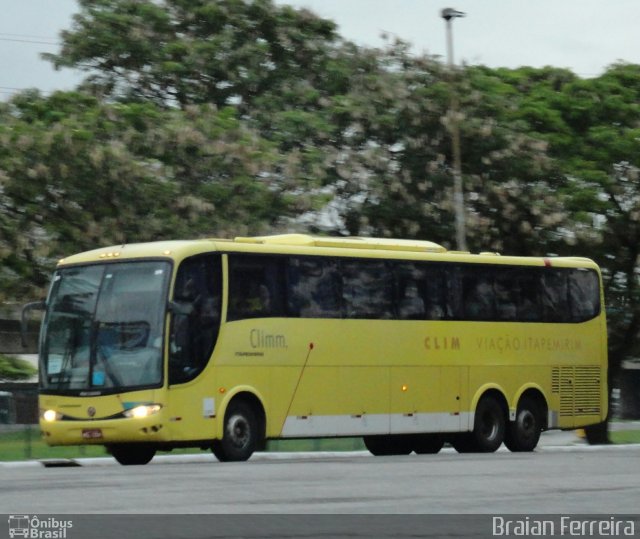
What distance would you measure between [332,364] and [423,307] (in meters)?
2.29

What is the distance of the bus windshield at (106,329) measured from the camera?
2181cm

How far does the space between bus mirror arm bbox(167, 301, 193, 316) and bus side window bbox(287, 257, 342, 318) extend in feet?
7.04

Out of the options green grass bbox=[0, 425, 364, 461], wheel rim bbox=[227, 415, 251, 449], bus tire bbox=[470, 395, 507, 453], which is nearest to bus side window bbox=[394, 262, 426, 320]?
bus tire bbox=[470, 395, 507, 453]

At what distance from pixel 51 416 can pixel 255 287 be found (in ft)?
10.9

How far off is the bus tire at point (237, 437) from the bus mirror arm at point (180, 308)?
63.8 inches

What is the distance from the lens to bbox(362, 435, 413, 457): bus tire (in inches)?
1099

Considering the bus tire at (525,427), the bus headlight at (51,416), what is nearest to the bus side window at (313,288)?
the bus headlight at (51,416)

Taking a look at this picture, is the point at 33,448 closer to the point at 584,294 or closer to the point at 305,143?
the point at 584,294

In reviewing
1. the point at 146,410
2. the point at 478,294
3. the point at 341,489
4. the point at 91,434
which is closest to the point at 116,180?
the point at 478,294

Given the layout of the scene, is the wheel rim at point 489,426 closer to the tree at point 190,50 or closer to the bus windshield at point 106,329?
the bus windshield at point 106,329

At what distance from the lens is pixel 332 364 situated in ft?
80.7
